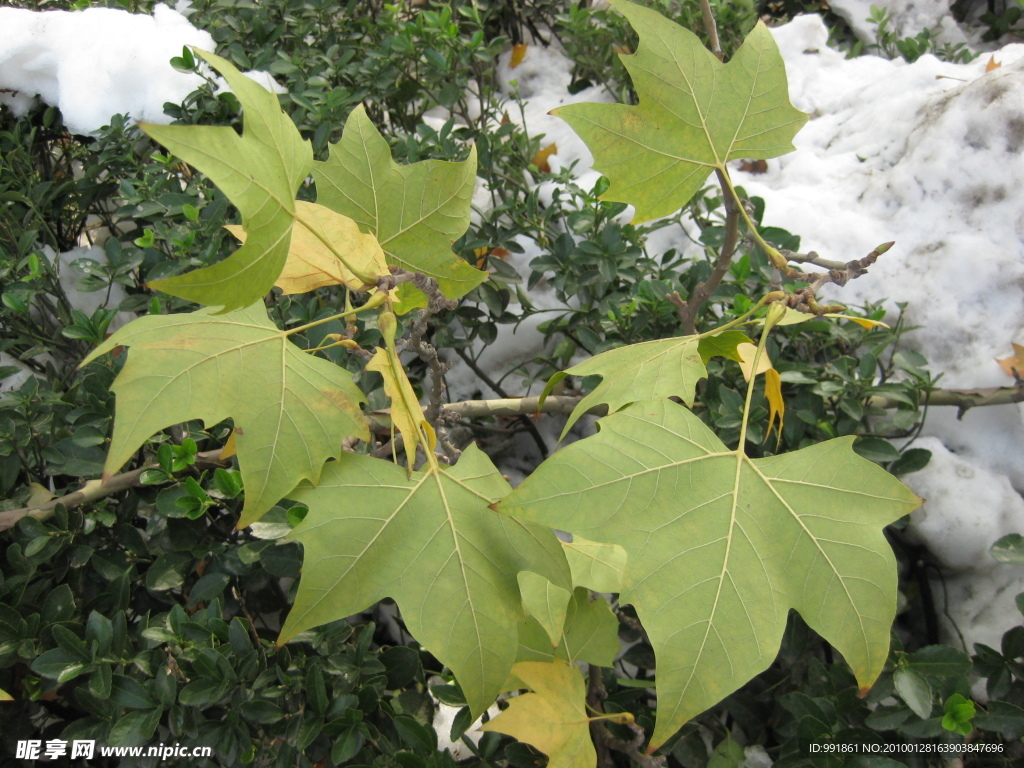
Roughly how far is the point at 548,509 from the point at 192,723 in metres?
0.80

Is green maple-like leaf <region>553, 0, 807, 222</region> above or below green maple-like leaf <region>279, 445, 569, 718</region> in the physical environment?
above

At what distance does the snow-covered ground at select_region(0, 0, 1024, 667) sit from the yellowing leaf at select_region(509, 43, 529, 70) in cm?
53

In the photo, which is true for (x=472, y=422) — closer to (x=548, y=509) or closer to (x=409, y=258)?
(x=409, y=258)

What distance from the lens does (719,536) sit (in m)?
0.77

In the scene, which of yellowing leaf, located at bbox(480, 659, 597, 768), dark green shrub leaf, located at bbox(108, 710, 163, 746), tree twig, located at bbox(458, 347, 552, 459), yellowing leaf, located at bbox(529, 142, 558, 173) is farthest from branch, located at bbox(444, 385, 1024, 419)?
yellowing leaf, located at bbox(529, 142, 558, 173)

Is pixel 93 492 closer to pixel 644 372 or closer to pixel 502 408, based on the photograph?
pixel 502 408

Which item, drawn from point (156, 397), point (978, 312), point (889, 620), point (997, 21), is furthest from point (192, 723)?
point (997, 21)

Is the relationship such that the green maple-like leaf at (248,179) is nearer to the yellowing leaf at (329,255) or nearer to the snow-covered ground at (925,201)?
the yellowing leaf at (329,255)

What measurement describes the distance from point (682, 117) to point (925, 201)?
42.8 inches

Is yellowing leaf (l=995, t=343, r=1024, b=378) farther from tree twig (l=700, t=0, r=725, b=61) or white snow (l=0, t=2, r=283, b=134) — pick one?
white snow (l=0, t=2, r=283, b=134)

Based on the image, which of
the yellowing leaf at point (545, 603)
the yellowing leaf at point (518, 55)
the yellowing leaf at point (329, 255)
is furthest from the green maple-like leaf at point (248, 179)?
the yellowing leaf at point (518, 55)

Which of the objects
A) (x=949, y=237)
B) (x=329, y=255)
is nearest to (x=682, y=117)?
(x=329, y=255)

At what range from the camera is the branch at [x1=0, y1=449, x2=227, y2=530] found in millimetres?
1210

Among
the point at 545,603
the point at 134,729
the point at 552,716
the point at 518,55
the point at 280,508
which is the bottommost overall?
the point at 134,729
